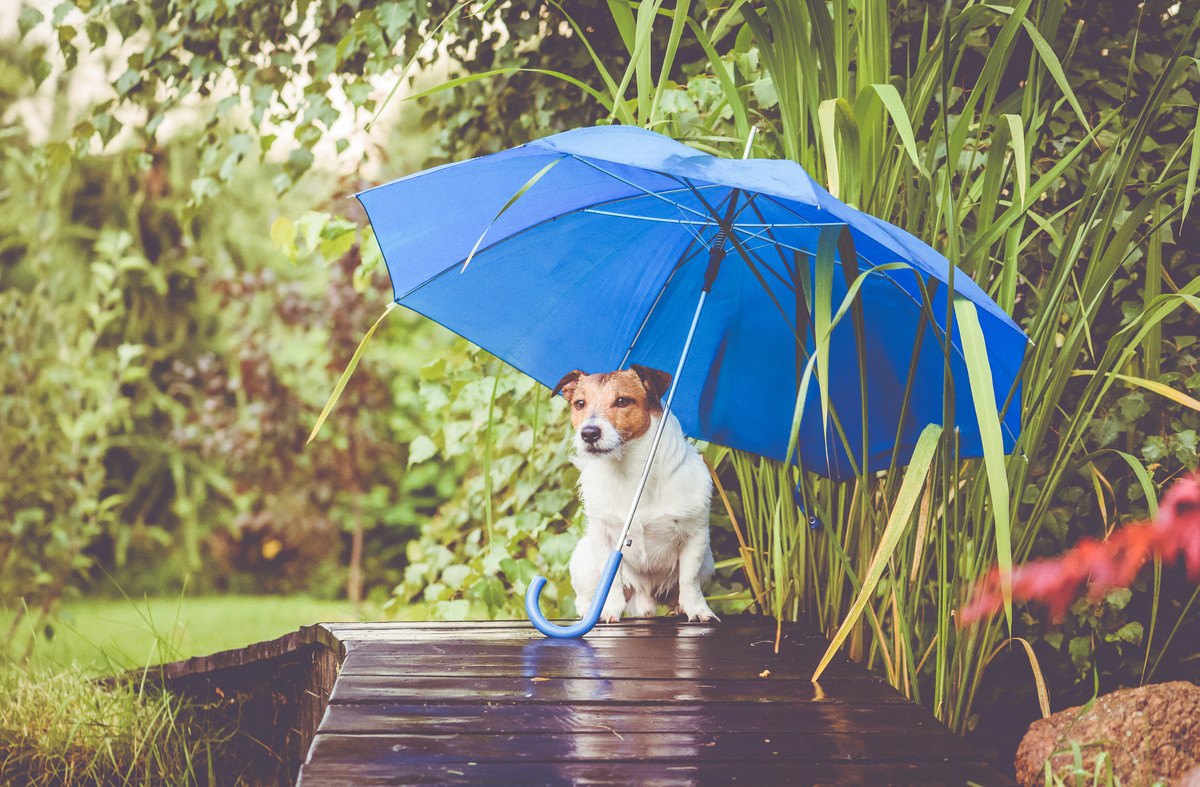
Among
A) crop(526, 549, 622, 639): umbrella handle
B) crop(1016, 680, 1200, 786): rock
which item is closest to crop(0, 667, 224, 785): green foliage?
crop(526, 549, 622, 639): umbrella handle

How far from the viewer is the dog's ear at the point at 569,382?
99.5 inches

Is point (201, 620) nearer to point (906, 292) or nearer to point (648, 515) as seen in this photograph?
point (648, 515)

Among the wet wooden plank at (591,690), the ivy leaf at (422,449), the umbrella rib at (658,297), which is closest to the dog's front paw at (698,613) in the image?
the wet wooden plank at (591,690)

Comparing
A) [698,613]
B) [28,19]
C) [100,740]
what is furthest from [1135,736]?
[28,19]

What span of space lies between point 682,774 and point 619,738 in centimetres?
17

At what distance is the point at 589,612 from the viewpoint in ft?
7.23

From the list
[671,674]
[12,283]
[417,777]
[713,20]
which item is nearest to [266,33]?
[713,20]

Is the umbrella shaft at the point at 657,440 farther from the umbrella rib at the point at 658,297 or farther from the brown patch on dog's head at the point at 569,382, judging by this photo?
the brown patch on dog's head at the point at 569,382

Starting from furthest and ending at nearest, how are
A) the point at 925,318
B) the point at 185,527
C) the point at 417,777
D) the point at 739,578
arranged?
the point at 185,527 → the point at 739,578 → the point at 925,318 → the point at 417,777

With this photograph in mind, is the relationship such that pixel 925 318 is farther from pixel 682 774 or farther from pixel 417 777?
pixel 417 777

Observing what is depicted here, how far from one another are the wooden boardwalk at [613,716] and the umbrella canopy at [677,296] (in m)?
0.48

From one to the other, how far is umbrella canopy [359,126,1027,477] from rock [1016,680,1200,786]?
0.59m

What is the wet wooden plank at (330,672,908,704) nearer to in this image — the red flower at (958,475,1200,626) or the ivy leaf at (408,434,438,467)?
the red flower at (958,475,1200,626)

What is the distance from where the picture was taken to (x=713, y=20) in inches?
121
